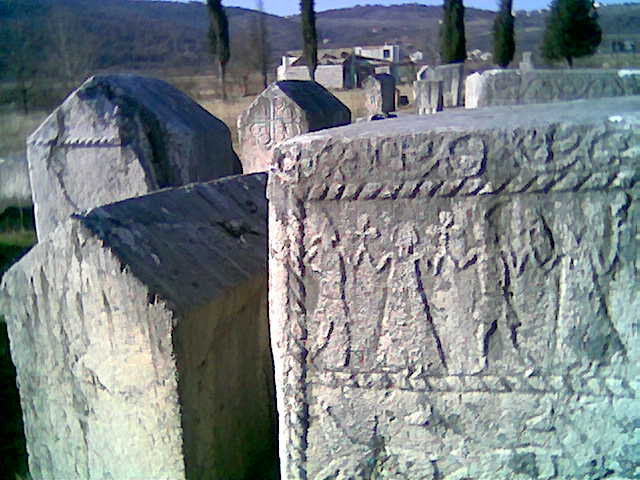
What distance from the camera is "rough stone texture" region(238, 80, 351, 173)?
178 inches

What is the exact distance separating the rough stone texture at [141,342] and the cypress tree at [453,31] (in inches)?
772

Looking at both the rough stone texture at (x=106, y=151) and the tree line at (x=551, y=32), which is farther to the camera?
the tree line at (x=551, y=32)

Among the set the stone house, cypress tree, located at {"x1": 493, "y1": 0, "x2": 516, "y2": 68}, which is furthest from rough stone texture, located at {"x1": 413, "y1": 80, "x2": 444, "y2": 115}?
the stone house

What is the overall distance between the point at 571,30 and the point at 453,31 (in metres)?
3.65

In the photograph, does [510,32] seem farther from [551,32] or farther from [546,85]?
[546,85]

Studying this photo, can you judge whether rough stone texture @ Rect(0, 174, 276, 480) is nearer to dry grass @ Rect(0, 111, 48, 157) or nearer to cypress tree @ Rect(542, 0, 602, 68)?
dry grass @ Rect(0, 111, 48, 157)

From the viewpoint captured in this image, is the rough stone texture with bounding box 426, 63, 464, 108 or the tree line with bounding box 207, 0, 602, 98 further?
the tree line with bounding box 207, 0, 602, 98

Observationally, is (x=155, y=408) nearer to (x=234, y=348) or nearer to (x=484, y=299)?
(x=234, y=348)

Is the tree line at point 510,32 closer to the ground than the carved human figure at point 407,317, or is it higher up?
higher up

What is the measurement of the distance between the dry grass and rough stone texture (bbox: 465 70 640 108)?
1027cm

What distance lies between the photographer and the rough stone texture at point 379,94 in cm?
1188

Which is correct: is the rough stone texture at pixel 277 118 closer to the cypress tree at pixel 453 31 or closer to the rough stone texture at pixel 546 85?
the rough stone texture at pixel 546 85

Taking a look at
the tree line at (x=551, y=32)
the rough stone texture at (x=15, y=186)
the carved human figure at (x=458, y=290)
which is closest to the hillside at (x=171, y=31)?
the rough stone texture at (x=15, y=186)

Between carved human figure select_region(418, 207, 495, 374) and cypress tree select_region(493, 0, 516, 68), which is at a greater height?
cypress tree select_region(493, 0, 516, 68)
